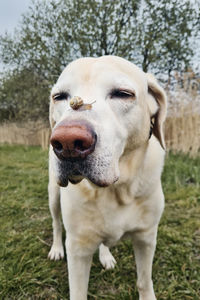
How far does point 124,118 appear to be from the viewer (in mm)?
1215

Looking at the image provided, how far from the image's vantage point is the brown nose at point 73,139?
0.85 meters

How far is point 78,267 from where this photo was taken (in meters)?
1.41

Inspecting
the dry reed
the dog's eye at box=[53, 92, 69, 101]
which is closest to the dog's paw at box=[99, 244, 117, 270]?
the dog's eye at box=[53, 92, 69, 101]

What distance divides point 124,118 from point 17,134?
17.1 meters

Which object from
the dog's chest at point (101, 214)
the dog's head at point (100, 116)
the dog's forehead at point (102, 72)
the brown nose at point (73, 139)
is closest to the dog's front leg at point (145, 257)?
the dog's chest at point (101, 214)

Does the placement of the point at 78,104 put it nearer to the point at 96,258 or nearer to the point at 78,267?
the point at 78,267

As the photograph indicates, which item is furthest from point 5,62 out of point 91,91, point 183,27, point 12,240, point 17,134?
point 91,91

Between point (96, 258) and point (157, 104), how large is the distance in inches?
65.7

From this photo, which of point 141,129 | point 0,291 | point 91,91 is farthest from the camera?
point 0,291

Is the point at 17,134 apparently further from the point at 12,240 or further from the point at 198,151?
the point at 12,240

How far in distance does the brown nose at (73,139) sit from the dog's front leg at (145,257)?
88 cm

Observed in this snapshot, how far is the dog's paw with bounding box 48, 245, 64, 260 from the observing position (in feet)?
7.42

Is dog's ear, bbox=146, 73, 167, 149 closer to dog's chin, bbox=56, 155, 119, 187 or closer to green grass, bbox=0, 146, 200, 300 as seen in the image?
dog's chin, bbox=56, 155, 119, 187

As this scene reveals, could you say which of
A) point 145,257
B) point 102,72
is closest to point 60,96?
point 102,72
